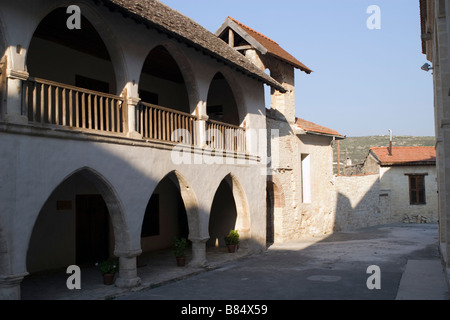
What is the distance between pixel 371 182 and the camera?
2669 centimetres

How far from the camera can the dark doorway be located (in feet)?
42.0

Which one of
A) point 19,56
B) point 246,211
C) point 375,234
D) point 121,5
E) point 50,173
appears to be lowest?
point 375,234

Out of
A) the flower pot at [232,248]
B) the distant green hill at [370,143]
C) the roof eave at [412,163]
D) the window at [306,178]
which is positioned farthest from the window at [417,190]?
the distant green hill at [370,143]

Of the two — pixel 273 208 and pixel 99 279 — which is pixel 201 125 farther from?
pixel 273 208

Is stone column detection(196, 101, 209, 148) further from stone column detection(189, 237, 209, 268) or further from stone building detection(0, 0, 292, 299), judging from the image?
stone column detection(189, 237, 209, 268)

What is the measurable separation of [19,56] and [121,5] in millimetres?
2316

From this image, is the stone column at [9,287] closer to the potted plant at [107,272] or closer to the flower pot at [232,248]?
the potted plant at [107,272]

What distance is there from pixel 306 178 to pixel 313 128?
7.72 feet

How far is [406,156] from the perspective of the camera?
28.5 m

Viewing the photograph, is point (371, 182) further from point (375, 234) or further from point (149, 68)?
point (149, 68)

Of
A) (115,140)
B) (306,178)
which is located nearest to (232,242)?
(115,140)

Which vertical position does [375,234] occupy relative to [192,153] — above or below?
below

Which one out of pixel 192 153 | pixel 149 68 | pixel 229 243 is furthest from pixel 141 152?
pixel 229 243
